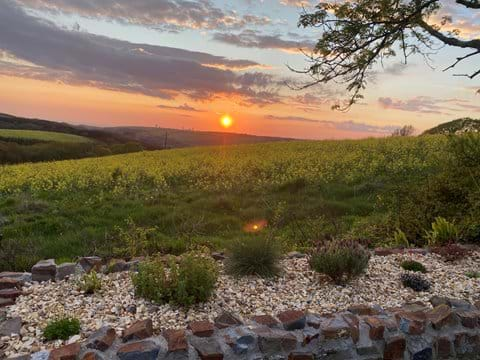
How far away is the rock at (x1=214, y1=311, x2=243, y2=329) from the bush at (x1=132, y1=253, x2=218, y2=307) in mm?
459

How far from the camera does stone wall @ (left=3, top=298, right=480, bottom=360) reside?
432 cm

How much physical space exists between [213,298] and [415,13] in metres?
9.38

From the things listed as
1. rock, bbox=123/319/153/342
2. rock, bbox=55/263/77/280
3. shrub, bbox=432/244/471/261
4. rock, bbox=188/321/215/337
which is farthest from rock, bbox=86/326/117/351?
shrub, bbox=432/244/471/261

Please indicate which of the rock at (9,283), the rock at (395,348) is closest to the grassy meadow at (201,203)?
the rock at (9,283)

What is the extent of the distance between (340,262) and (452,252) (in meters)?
2.81

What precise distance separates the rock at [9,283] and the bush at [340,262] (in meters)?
4.01

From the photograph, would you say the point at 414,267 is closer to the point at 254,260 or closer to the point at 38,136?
the point at 254,260

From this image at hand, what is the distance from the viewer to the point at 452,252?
7805 millimetres

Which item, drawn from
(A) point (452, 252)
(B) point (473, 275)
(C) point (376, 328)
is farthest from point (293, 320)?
(A) point (452, 252)

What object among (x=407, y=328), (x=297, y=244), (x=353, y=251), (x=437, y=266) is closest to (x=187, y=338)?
(x=407, y=328)

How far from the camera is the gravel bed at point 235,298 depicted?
4.96m

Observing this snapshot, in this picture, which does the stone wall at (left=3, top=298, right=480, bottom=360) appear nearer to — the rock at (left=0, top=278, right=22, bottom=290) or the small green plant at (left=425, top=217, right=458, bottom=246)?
the rock at (left=0, top=278, right=22, bottom=290)

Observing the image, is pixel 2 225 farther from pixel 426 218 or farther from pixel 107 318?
pixel 426 218

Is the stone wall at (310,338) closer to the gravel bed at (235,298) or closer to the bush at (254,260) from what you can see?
A: the gravel bed at (235,298)
